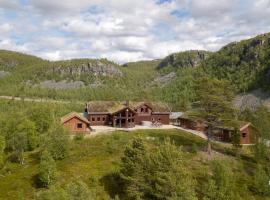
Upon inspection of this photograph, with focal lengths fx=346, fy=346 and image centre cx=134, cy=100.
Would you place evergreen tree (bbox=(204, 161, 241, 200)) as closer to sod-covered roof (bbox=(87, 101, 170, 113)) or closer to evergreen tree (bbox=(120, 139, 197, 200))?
evergreen tree (bbox=(120, 139, 197, 200))

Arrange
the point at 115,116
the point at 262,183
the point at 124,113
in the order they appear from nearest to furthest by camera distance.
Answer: the point at 262,183, the point at 115,116, the point at 124,113

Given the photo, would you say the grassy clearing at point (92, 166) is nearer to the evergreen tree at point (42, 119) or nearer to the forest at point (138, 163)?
the forest at point (138, 163)

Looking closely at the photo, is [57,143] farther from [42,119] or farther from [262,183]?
[262,183]

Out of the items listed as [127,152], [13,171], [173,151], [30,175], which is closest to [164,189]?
[173,151]

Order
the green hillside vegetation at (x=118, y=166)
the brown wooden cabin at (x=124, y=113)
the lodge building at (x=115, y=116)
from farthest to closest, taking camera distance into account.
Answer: the brown wooden cabin at (x=124, y=113) → the lodge building at (x=115, y=116) → the green hillside vegetation at (x=118, y=166)

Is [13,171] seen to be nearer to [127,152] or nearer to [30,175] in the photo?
[30,175]

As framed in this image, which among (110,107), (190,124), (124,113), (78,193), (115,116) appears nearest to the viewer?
(78,193)

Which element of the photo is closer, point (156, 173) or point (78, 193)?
point (78, 193)

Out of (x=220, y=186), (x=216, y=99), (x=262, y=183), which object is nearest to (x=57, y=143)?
(x=220, y=186)

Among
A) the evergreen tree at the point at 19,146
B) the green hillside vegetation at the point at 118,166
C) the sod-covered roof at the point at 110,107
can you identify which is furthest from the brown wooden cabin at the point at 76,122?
the evergreen tree at the point at 19,146
